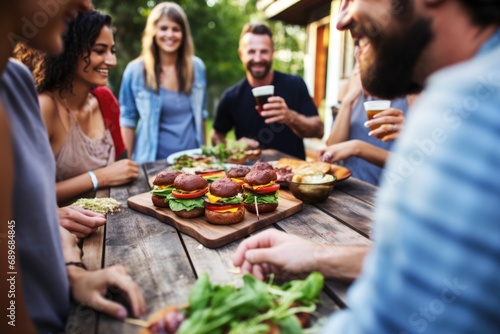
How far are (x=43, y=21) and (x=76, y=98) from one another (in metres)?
2.15

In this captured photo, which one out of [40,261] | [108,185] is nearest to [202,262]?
[40,261]

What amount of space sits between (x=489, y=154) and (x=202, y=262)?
47.0 inches

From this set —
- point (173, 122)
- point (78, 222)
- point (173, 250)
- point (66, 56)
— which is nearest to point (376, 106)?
point (173, 250)

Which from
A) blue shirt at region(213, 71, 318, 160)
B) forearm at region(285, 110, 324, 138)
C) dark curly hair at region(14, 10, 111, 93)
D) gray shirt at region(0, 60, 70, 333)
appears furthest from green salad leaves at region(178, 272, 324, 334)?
blue shirt at region(213, 71, 318, 160)

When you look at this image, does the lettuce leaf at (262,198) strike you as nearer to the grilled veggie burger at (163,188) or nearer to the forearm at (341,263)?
the grilled veggie burger at (163,188)

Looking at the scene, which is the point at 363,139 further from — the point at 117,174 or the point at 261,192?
the point at 117,174

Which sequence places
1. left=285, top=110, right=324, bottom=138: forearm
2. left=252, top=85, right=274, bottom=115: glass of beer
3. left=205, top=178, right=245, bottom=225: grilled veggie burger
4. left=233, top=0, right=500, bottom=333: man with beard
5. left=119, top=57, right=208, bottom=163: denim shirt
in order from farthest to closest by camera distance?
left=119, top=57, right=208, bottom=163: denim shirt < left=285, top=110, right=324, bottom=138: forearm < left=252, top=85, right=274, bottom=115: glass of beer < left=205, top=178, right=245, bottom=225: grilled veggie burger < left=233, top=0, right=500, bottom=333: man with beard

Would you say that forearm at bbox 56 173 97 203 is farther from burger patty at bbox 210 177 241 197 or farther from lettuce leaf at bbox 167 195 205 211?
burger patty at bbox 210 177 241 197

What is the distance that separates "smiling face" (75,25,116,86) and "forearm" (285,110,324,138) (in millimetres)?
1772

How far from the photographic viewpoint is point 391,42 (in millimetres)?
1144

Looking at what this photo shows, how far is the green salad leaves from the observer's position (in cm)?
→ 103

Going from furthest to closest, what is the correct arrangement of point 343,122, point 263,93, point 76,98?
point 343,122 < point 263,93 < point 76,98

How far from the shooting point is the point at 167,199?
7.07 feet

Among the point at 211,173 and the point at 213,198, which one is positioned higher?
the point at 213,198
